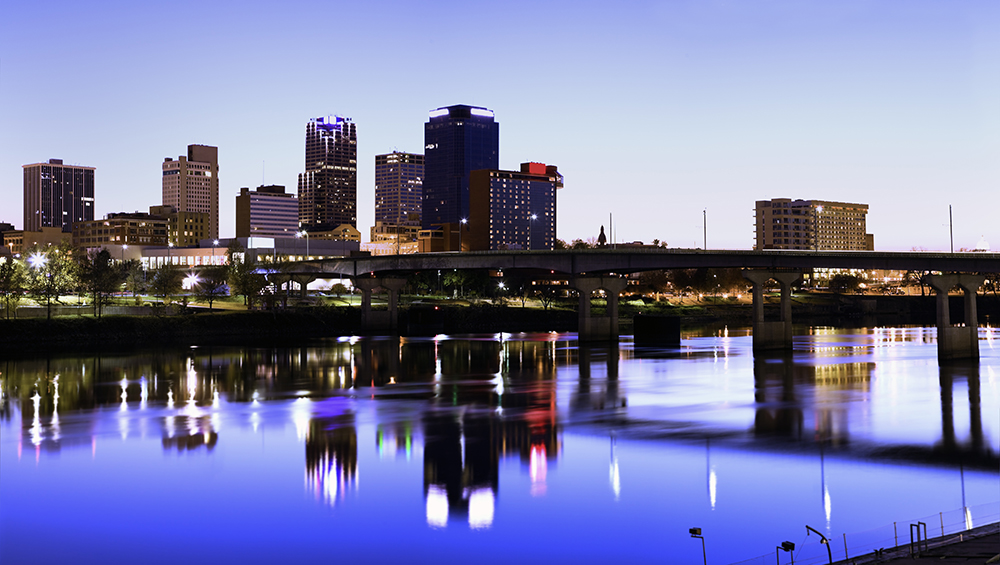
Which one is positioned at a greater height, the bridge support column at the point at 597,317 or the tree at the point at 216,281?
the tree at the point at 216,281

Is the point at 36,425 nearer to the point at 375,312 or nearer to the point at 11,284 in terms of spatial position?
the point at 11,284

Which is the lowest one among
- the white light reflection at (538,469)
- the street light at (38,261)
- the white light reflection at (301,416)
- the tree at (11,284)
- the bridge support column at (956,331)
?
the white light reflection at (538,469)

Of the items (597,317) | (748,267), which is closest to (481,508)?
(597,317)

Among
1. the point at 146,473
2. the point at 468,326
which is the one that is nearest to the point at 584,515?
the point at 146,473

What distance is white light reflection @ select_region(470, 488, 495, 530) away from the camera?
2433 centimetres

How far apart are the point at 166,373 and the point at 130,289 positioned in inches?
4579

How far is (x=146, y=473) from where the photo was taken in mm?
30750

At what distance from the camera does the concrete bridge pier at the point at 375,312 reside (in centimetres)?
13200

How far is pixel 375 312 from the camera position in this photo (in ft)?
440

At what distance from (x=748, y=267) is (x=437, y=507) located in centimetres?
7974

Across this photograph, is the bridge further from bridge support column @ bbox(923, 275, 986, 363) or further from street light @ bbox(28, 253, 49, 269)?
street light @ bbox(28, 253, 49, 269)

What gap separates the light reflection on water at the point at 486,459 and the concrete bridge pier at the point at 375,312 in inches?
2610

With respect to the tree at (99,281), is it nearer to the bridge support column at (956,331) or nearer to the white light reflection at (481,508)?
the bridge support column at (956,331)

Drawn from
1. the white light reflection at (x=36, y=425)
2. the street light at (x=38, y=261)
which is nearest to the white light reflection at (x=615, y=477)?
the white light reflection at (x=36, y=425)
